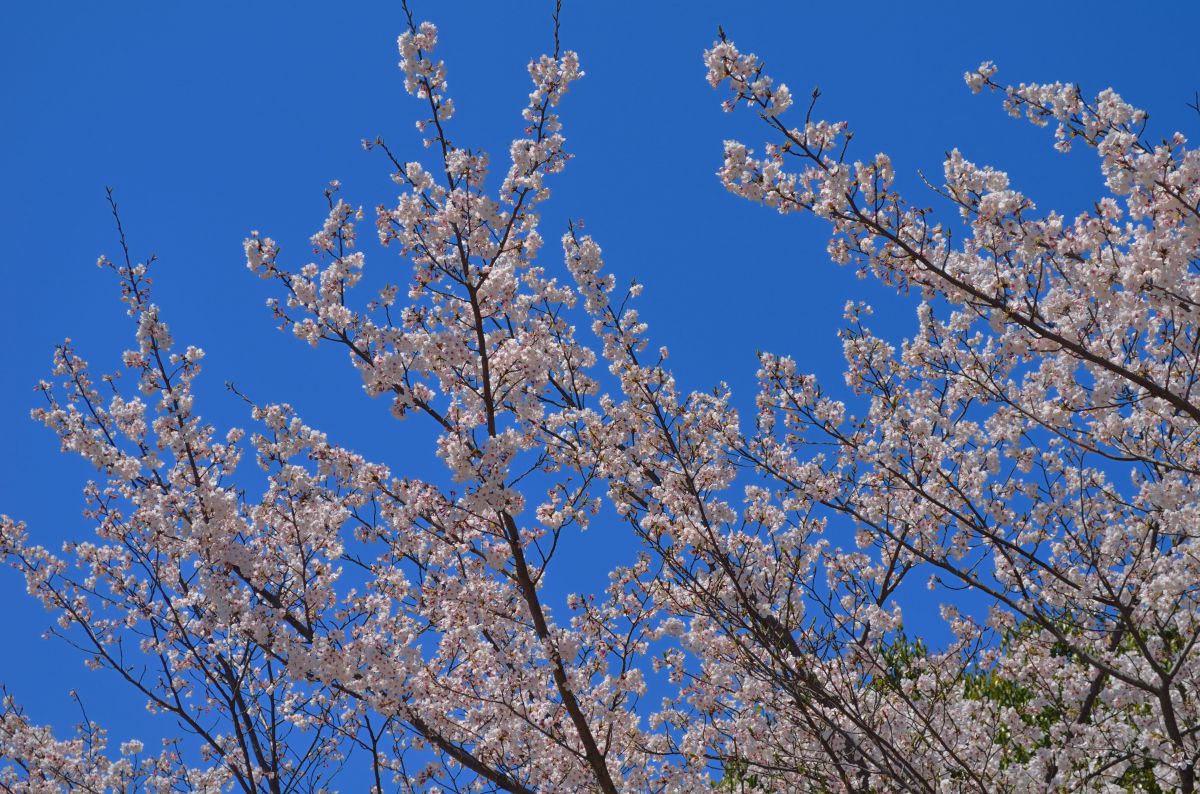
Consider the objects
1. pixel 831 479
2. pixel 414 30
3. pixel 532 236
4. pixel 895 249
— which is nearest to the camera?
pixel 895 249

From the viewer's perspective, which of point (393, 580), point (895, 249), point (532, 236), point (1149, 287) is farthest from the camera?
point (393, 580)

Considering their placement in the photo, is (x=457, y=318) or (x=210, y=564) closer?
(x=210, y=564)

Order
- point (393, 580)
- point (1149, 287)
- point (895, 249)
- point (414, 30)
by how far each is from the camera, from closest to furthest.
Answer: point (1149, 287)
point (895, 249)
point (414, 30)
point (393, 580)

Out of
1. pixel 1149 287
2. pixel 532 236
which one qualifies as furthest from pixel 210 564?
pixel 1149 287

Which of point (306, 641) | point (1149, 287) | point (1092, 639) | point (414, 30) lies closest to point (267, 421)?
point (306, 641)

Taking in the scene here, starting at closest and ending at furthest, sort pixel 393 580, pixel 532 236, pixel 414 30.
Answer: pixel 414 30 → pixel 532 236 → pixel 393 580

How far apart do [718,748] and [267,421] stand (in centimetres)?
476

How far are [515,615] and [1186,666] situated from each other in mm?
5428

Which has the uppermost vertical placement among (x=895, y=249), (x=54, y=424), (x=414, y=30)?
(x=414, y=30)

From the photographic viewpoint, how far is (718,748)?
27.5ft

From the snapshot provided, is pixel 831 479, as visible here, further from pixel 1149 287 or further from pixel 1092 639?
pixel 1149 287

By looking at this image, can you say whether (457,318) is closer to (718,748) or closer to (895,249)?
(895,249)

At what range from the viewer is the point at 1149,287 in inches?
215

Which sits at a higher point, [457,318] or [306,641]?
[457,318]
